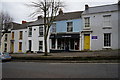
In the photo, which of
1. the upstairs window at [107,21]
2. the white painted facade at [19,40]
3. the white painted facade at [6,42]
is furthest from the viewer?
the white painted facade at [6,42]

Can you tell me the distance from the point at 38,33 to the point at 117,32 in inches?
612

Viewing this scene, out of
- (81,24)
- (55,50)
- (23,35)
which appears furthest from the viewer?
(23,35)

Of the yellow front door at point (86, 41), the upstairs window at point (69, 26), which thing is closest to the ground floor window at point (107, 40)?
the yellow front door at point (86, 41)

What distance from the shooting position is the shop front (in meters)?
25.7

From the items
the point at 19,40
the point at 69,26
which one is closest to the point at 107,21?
the point at 69,26

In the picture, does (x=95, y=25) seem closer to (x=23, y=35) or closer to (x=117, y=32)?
(x=117, y=32)

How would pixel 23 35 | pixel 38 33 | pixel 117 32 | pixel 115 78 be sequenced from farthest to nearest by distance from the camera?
pixel 23 35 → pixel 38 33 → pixel 117 32 → pixel 115 78

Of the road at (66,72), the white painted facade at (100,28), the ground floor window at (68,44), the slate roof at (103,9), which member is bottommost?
the road at (66,72)

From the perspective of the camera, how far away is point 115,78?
7.45 metres

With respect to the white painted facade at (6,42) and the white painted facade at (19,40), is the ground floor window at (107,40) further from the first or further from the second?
the white painted facade at (6,42)

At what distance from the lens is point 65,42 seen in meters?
27.0

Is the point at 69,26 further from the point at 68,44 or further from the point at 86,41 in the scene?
the point at 86,41

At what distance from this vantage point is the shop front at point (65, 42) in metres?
25.7

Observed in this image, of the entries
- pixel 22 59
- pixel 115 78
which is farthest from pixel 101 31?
pixel 115 78
